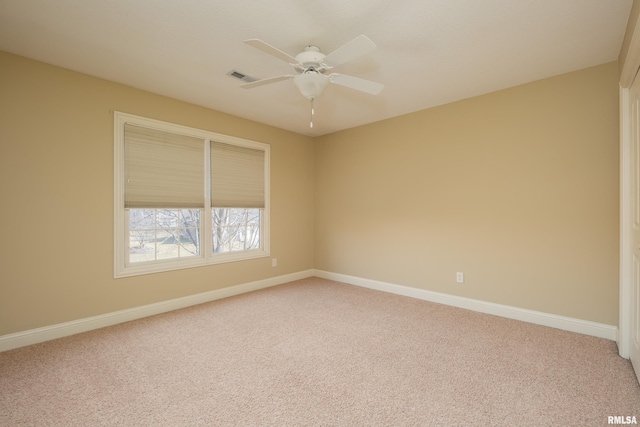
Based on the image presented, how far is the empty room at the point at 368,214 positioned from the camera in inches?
75.5

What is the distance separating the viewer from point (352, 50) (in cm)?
182

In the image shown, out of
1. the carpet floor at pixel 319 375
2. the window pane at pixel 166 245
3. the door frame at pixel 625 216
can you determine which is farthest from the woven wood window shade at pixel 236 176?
the door frame at pixel 625 216

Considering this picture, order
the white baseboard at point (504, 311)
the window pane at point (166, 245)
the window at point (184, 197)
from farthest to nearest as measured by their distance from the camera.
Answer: the window pane at point (166, 245) → the window at point (184, 197) → the white baseboard at point (504, 311)

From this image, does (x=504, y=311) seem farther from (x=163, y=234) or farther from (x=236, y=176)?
(x=163, y=234)

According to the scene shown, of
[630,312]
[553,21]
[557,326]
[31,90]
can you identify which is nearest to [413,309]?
[557,326]

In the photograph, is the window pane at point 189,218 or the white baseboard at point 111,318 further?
the window pane at point 189,218

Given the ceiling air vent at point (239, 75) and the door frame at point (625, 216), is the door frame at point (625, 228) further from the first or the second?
the ceiling air vent at point (239, 75)

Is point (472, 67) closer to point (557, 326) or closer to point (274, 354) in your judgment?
point (557, 326)

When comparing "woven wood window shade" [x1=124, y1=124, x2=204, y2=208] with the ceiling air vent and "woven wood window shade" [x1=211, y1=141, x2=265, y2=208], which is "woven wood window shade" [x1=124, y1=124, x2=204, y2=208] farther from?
the ceiling air vent

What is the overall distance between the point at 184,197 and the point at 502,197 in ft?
12.3

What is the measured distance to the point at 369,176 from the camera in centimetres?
448

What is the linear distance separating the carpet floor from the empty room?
2 cm

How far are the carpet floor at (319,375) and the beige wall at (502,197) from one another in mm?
563

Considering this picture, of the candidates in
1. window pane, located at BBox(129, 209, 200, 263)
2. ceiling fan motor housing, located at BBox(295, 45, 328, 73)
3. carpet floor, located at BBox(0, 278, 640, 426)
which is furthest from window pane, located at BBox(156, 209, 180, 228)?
ceiling fan motor housing, located at BBox(295, 45, 328, 73)
